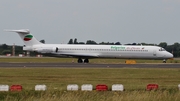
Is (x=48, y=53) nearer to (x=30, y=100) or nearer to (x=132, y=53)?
(x=132, y=53)

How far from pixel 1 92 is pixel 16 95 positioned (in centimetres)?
98

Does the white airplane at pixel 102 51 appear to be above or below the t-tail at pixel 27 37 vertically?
below

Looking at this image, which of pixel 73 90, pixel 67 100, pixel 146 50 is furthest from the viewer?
pixel 146 50

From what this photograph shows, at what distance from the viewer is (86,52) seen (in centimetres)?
6475

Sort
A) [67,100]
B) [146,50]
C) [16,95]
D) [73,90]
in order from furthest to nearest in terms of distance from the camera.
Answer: [146,50], [73,90], [16,95], [67,100]

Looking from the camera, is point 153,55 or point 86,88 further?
point 153,55

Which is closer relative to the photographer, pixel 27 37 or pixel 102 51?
pixel 102 51

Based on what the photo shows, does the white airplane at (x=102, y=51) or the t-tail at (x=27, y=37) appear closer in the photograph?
the white airplane at (x=102, y=51)

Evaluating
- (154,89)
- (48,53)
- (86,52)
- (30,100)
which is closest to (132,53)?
(86,52)

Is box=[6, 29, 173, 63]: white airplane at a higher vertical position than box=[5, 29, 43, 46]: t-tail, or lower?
lower

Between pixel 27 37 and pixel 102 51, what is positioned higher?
pixel 27 37

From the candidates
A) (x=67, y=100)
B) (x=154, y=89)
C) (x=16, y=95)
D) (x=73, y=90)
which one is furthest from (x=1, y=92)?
(x=154, y=89)

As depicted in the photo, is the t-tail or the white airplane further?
the t-tail

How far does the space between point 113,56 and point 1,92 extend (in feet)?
151
